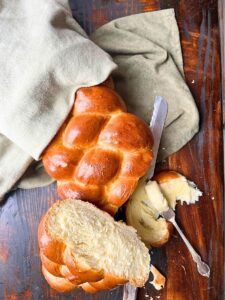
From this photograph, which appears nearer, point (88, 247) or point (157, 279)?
point (88, 247)

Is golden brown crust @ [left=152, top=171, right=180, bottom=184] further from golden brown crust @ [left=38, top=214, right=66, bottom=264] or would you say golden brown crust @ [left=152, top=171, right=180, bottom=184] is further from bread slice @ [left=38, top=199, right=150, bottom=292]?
golden brown crust @ [left=38, top=214, right=66, bottom=264]

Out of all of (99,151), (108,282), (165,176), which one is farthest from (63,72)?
(108,282)

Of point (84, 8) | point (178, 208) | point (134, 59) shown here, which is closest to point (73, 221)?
point (178, 208)

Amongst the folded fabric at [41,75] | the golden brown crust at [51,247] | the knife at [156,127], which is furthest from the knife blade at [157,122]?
the golden brown crust at [51,247]

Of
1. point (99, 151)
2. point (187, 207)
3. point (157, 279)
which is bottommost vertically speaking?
point (157, 279)

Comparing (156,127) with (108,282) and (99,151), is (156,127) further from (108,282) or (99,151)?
(108,282)

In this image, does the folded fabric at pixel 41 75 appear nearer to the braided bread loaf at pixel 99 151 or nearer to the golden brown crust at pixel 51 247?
the braided bread loaf at pixel 99 151
